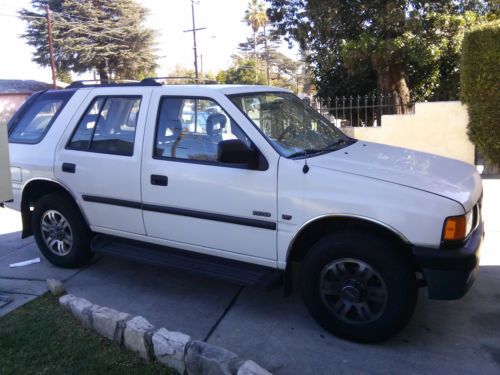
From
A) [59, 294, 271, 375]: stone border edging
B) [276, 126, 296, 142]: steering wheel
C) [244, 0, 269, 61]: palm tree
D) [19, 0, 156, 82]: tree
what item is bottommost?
[59, 294, 271, 375]: stone border edging

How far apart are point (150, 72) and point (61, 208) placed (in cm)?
4238

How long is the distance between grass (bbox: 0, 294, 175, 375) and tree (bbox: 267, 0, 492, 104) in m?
9.87

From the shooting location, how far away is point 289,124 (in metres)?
4.31

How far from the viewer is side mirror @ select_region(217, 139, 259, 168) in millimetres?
3625

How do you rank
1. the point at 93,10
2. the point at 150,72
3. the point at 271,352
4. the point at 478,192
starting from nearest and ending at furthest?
1. the point at 271,352
2. the point at 478,192
3. the point at 93,10
4. the point at 150,72

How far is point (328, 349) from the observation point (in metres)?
3.57

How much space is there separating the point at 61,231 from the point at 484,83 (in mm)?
6867

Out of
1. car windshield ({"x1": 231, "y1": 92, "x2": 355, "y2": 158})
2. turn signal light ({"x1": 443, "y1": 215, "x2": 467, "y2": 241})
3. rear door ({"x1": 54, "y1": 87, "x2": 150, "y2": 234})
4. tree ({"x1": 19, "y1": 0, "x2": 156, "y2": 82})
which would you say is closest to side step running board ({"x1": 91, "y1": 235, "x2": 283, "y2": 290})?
rear door ({"x1": 54, "y1": 87, "x2": 150, "y2": 234})

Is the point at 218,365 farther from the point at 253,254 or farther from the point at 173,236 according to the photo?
the point at 173,236

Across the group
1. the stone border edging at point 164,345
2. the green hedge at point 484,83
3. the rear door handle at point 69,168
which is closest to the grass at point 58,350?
the stone border edging at point 164,345

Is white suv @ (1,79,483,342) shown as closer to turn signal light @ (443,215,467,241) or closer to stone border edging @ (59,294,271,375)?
turn signal light @ (443,215,467,241)

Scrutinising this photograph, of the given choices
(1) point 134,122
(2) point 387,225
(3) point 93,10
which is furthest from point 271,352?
(3) point 93,10

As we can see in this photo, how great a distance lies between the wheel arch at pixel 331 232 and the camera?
339 cm

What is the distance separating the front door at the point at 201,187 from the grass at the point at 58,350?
106 centimetres
